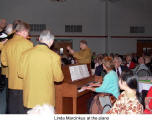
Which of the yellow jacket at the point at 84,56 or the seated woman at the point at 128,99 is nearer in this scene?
the seated woman at the point at 128,99

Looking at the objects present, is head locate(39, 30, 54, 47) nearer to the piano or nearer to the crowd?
the crowd

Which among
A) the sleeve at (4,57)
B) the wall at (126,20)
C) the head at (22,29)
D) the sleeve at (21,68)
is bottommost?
the sleeve at (21,68)

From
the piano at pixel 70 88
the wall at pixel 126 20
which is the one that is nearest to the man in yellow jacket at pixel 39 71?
the piano at pixel 70 88

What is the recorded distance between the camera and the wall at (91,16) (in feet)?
44.5

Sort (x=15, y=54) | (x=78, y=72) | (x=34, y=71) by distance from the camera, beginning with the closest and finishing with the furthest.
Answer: (x=34, y=71)
(x=15, y=54)
(x=78, y=72)

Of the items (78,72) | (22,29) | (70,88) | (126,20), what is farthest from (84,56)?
(126,20)

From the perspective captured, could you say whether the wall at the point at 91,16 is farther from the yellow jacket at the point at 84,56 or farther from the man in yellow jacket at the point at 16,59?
the man in yellow jacket at the point at 16,59

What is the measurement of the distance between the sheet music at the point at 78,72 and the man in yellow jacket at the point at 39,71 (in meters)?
1.28

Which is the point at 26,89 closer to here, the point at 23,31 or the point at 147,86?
the point at 23,31

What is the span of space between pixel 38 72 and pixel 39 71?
0.02m

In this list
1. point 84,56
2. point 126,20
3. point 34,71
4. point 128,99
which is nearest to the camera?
point 128,99

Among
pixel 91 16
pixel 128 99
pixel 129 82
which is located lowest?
pixel 128 99

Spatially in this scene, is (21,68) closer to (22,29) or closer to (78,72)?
(22,29)

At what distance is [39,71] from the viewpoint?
8.74 feet
